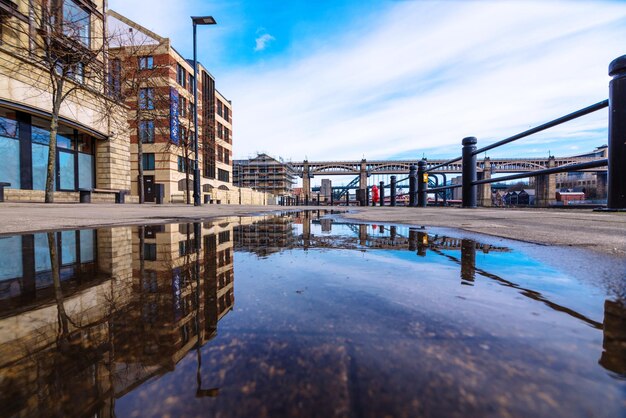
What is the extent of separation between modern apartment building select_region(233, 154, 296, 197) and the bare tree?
5209 cm

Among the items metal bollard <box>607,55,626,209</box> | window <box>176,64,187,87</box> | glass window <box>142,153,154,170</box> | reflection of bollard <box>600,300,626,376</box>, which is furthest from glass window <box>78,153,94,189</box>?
metal bollard <box>607,55,626,209</box>

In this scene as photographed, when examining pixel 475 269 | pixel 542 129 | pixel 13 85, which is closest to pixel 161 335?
pixel 475 269

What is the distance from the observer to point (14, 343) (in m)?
0.64

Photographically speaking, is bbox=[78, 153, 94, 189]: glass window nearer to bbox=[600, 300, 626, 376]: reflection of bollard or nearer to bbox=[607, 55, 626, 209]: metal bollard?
bbox=[600, 300, 626, 376]: reflection of bollard


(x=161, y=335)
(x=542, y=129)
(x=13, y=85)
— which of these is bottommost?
(x=161, y=335)

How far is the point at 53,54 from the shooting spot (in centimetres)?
958

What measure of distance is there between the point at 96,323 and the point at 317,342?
23.1 inches

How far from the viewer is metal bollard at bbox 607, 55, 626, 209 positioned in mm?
2752

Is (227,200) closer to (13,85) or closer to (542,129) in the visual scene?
(13,85)

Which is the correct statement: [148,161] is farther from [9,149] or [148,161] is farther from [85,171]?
[9,149]

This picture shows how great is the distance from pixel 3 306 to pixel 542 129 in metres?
5.58

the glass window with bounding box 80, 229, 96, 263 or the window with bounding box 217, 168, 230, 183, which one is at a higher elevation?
the window with bounding box 217, 168, 230, 183

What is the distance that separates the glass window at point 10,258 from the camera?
1274 millimetres

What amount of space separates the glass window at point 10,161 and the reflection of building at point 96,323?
14504 millimetres
